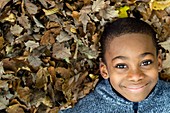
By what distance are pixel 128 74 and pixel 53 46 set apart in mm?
394

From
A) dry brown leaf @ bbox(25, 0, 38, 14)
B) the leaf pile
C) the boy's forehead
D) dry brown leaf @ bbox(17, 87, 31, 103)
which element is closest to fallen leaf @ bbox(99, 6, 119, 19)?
the leaf pile

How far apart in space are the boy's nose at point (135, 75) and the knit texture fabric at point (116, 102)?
0.59 feet

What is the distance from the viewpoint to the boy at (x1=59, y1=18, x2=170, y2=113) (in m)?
1.90

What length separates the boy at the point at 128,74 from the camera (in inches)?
74.9

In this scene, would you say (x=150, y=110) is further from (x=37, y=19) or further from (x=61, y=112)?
(x=37, y=19)

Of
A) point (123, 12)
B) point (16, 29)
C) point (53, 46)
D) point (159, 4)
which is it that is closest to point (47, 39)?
point (53, 46)

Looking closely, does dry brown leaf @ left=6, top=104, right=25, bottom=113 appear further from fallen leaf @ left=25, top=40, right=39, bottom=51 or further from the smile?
the smile

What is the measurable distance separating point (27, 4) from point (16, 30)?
0.13 m

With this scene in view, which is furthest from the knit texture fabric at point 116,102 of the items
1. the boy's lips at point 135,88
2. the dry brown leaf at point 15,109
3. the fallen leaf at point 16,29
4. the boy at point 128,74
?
the fallen leaf at point 16,29

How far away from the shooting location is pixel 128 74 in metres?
1.88

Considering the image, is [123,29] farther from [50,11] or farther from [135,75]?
[50,11]

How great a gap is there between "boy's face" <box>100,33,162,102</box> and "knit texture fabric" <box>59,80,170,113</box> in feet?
0.22

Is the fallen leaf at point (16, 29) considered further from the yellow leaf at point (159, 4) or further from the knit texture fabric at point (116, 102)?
the yellow leaf at point (159, 4)

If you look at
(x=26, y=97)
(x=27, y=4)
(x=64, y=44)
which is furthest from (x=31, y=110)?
(x=27, y=4)
